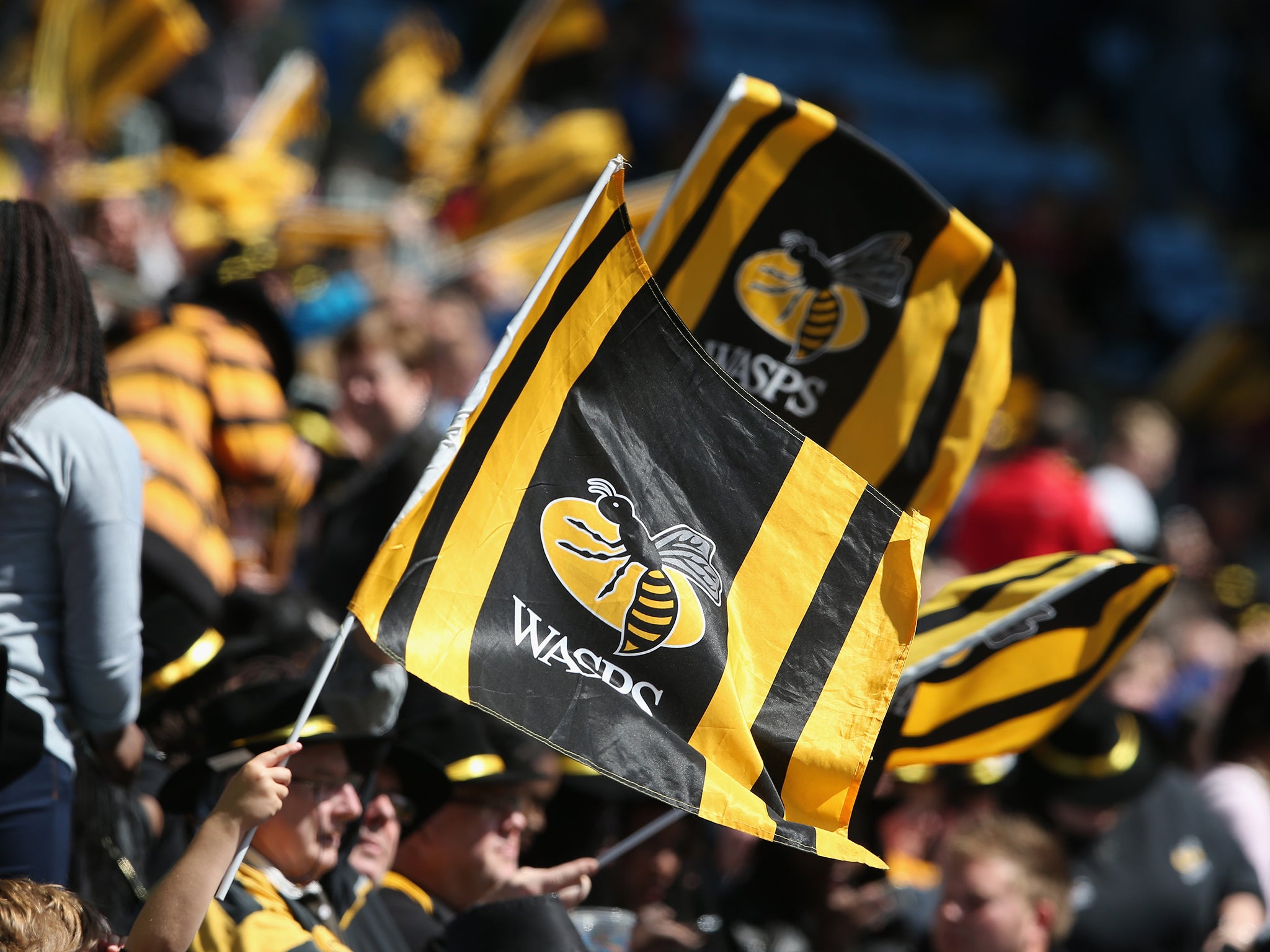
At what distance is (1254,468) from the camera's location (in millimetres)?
11281

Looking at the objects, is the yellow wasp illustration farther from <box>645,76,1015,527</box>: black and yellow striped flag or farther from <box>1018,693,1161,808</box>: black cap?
<box>1018,693,1161,808</box>: black cap

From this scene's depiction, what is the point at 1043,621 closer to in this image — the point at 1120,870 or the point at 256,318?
the point at 1120,870

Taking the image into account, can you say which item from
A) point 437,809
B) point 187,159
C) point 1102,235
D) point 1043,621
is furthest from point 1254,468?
point 437,809

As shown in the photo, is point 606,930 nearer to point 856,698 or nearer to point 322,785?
point 322,785

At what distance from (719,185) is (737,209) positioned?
3.1 inches

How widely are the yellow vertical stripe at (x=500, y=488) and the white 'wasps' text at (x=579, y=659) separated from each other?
3.2 inches

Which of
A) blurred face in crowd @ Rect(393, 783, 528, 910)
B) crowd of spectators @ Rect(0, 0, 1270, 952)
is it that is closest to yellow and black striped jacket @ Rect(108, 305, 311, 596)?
crowd of spectators @ Rect(0, 0, 1270, 952)

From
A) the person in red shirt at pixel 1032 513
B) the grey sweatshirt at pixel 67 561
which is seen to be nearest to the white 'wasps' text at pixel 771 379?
the grey sweatshirt at pixel 67 561

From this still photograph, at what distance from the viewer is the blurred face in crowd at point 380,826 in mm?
3105

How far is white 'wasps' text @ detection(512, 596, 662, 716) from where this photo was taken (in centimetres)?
250

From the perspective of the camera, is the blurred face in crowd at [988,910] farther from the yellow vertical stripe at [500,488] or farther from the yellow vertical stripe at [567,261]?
the yellow vertical stripe at [567,261]

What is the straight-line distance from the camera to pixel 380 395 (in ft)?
15.6

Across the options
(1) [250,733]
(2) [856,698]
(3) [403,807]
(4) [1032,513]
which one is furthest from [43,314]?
(4) [1032,513]

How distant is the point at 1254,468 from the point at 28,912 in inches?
408
